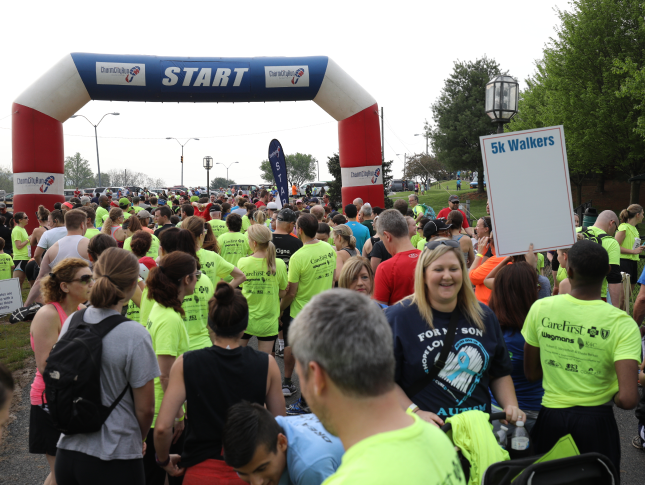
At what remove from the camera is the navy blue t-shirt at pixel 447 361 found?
2.46 m

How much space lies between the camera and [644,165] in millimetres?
22234

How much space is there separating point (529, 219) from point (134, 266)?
2868 millimetres

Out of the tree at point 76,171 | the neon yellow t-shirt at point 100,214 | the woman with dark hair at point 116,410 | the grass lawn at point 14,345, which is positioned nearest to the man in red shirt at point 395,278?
the woman with dark hair at point 116,410

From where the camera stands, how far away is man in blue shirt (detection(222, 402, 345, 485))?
1.91 m

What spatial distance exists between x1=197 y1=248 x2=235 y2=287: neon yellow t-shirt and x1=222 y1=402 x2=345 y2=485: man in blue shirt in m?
2.67

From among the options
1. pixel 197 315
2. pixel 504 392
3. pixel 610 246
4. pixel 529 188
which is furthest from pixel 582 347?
pixel 610 246

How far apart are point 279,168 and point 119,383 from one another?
991 cm

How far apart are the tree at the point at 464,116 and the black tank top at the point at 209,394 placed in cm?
3650

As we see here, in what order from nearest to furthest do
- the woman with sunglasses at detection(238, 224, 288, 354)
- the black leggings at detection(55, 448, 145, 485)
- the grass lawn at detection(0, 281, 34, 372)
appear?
the black leggings at detection(55, 448, 145, 485) → the woman with sunglasses at detection(238, 224, 288, 354) → the grass lawn at detection(0, 281, 34, 372)

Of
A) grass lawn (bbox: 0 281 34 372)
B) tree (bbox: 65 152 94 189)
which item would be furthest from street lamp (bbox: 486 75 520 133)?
tree (bbox: 65 152 94 189)

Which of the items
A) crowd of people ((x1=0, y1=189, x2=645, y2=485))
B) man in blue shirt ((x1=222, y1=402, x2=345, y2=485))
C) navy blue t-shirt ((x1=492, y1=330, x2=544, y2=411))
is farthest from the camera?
navy blue t-shirt ((x1=492, y1=330, x2=544, y2=411))

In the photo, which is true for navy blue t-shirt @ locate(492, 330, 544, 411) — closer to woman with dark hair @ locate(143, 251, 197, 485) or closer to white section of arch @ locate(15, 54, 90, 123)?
woman with dark hair @ locate(143, 251, 197, 485)

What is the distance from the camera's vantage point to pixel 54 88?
43.8 ft

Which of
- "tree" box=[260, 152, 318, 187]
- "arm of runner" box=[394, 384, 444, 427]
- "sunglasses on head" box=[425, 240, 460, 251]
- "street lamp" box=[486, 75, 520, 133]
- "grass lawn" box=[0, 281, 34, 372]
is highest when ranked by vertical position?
"tree" box=[260, 152, 318, 187]
